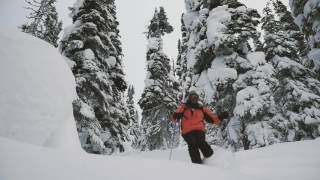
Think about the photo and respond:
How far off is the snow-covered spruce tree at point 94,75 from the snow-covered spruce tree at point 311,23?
9300mm

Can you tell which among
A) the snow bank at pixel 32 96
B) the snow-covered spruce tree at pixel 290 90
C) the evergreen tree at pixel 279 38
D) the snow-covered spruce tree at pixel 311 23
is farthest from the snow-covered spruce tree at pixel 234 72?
the snow bank at pixel 32 96

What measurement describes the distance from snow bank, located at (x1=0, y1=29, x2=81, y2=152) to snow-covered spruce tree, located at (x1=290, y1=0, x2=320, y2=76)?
1042 cm

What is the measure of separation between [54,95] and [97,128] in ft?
27.2

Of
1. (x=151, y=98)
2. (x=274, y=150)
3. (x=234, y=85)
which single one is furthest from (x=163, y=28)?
(x=274, y=150)

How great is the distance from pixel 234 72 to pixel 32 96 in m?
9.44

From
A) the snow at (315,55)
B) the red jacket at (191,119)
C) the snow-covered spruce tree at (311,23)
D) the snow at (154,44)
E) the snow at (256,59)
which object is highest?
the snow at (154,44)

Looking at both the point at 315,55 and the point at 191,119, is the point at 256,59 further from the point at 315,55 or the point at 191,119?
the point at 191,119

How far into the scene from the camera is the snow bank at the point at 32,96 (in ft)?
17.1

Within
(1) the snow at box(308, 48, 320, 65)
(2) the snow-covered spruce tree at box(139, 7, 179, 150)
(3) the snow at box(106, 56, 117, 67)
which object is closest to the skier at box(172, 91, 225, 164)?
(1) the snow at box(308, 48, 320, 65)

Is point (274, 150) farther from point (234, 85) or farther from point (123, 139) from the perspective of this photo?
point (123, 139)

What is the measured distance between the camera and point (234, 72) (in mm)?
13016

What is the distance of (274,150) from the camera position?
24.1 feet

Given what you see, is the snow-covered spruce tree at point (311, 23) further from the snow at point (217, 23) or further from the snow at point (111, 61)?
the snow at point (111, 61)

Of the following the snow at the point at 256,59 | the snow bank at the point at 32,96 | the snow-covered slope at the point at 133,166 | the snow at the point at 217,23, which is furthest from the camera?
the snow at the point at 256,59
